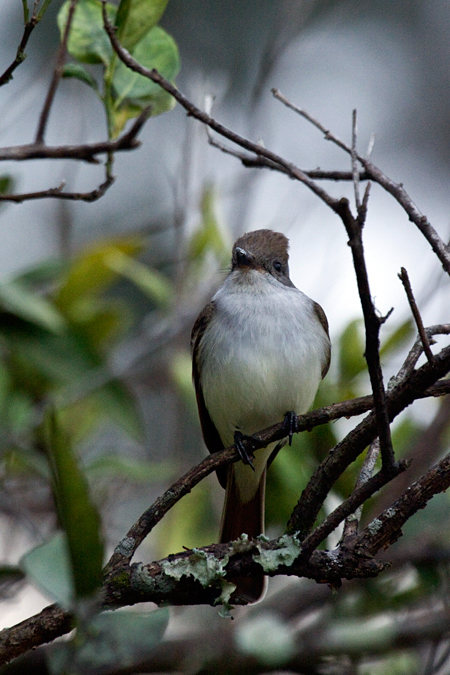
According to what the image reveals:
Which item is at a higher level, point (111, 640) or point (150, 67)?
point (150, 67)

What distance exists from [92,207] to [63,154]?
6.68 meters

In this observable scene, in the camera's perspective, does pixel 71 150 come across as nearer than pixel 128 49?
Yes

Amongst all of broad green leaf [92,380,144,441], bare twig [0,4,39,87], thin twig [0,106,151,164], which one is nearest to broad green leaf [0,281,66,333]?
broad green leaf [92,380,144,441]

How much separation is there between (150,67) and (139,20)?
16 cm

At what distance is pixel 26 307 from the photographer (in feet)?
10.2

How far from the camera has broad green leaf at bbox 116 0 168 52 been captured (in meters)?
2.22

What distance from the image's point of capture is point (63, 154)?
5.91ft

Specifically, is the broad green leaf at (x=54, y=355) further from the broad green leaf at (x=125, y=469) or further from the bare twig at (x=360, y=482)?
the bare twig at (x=360, y=482)

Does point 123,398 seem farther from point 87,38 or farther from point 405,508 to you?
point 405,508

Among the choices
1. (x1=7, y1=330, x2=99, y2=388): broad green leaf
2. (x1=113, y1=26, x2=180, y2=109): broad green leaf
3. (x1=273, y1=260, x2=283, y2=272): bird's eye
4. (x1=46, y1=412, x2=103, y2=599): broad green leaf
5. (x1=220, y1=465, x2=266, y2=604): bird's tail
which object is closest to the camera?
(x1=46, y1=412, x2=103, y2=599): broad green leaf

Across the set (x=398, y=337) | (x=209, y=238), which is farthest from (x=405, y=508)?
(x=209, y=238)

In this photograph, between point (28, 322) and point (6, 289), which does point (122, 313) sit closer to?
point (28, 322)

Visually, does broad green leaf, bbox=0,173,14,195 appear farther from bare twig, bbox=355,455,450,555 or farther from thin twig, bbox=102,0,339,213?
bare twig, bbox=355,455,450,555

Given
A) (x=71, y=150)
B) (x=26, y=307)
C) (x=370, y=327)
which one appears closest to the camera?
(x=370, y=327)
